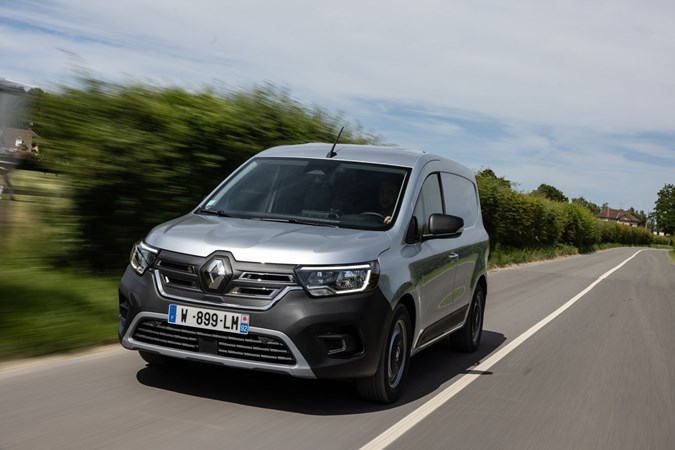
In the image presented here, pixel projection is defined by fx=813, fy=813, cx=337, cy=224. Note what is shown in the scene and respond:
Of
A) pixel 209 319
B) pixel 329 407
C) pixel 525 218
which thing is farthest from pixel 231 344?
pixel 525 218

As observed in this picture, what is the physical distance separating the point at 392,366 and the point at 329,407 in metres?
0.56

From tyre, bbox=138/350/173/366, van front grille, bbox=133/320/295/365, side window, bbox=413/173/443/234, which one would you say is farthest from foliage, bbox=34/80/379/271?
van front grille, bbox=133/320/295/365

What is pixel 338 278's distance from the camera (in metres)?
5.11

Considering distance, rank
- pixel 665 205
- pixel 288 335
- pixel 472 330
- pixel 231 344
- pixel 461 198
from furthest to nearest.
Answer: pixel 665 205
pixel 472 330
pixel 461 198
pixel 231 344
pixel 288 335

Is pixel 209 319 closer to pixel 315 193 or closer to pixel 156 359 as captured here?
pixel 156 359

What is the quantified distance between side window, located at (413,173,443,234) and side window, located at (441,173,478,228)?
0.26 metres

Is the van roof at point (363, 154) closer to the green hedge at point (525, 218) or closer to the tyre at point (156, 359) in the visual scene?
the tyre at point (156, 359)

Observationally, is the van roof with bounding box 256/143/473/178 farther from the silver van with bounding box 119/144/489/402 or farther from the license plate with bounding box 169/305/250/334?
the license plate with bounding box 169/305/250/334

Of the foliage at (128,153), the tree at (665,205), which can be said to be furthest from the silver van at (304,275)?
the tree at (665,205)

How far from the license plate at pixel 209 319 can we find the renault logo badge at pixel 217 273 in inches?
6.3

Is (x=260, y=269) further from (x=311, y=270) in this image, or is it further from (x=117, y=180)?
(x=117, y=180)

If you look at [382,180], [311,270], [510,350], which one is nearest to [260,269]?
[311,270]

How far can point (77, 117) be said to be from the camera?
28.0ft

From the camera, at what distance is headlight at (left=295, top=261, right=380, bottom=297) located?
502 centimetres
